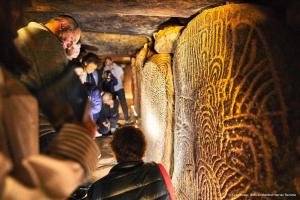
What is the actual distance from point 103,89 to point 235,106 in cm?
414

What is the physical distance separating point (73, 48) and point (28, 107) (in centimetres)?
160

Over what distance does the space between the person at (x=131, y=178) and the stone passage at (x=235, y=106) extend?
0.39 metres

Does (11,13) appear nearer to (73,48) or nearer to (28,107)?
(28,107)

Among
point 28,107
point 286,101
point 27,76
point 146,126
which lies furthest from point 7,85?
point 146,126

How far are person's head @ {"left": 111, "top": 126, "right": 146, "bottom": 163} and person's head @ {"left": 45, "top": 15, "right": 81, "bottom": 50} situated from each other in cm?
84

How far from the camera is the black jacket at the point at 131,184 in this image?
7.06ft

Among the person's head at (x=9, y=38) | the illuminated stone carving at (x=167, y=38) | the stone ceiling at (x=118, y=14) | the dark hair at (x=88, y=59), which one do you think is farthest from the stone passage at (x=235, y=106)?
the dark hair at (x=88, y=59)

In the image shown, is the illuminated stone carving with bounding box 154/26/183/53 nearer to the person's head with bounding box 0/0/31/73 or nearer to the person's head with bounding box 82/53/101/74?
the person's head with bounding box 82/53/101/74

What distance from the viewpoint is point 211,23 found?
2.31 meters

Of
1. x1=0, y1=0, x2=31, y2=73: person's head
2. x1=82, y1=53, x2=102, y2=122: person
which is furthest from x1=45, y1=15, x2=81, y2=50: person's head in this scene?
x1=82, y1=53, x2=102, y2=122: person

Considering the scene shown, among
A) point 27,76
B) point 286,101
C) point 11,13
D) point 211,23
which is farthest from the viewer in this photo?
point 211,23

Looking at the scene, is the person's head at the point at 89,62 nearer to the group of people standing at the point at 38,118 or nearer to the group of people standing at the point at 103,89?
the group of people standing at the point at 103,89

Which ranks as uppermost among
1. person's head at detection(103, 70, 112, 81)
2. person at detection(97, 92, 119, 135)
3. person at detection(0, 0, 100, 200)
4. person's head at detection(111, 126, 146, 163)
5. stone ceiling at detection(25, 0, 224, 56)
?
stone ceiling at detection(25, 0, 224, 56)

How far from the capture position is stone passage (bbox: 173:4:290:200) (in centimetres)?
177
